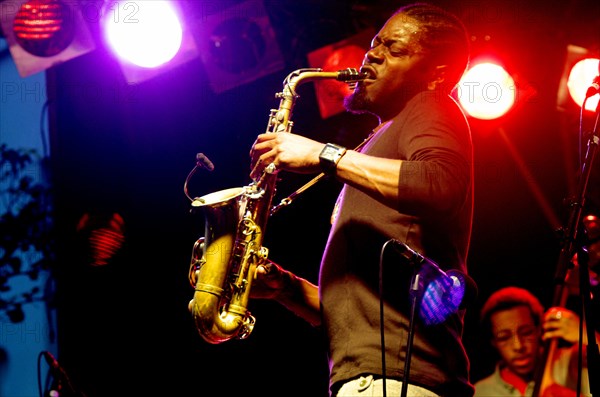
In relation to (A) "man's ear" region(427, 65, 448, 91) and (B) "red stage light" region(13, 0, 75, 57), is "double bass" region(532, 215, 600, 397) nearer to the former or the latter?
(A) "man's ear" region(427, 65, 448, 91)

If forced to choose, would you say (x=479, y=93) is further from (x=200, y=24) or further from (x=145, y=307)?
(x=145, y=307)

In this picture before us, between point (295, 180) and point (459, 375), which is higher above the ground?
point (295, 180)

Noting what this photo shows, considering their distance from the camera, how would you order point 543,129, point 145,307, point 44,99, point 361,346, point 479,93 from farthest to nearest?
1. point 44,99
2. point 145,307
3. point 543,129
4. point 479,93
5. point 361,346

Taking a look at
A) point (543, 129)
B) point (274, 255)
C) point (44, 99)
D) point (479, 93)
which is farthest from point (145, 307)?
point (543, 129)

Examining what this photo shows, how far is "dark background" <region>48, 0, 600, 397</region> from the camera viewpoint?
229 inches

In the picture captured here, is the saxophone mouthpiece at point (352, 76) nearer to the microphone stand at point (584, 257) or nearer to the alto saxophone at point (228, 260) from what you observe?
the alto saxophone at point (228, 260)

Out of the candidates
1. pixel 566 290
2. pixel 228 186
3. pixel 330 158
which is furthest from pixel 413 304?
pixel 228 186

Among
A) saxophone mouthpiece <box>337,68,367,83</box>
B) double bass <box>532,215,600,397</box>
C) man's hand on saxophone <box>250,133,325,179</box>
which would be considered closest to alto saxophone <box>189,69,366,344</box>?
saxophone mouthpiece <box>337,68,367,83</box>

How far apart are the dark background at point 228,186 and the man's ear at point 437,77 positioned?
115 inches

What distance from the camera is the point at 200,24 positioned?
6.07 metres

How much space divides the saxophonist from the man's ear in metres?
0.15

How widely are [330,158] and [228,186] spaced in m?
4.01

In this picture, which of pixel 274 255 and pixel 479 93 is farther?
pixel 274 255

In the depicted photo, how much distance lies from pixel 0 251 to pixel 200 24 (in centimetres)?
330
